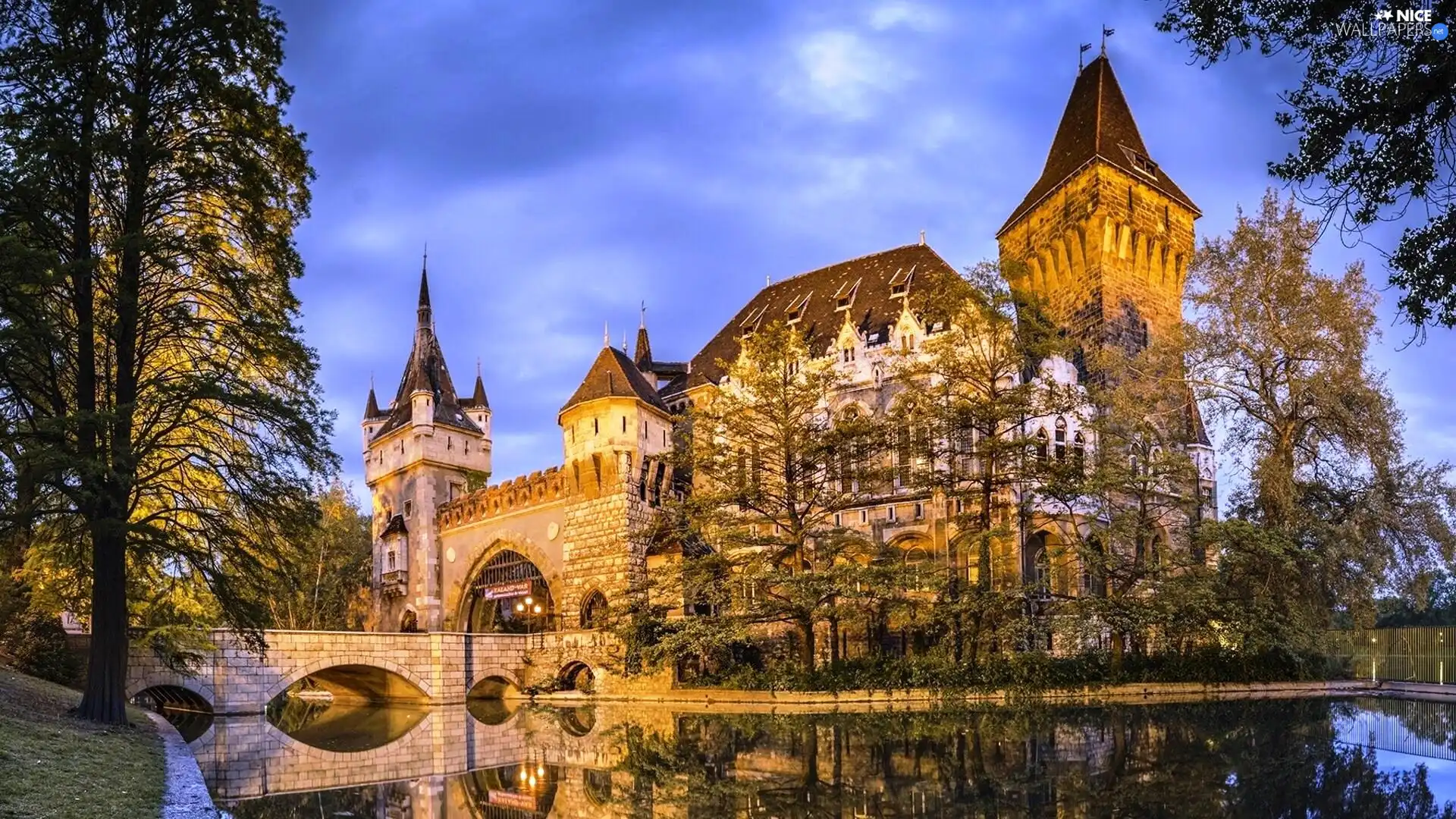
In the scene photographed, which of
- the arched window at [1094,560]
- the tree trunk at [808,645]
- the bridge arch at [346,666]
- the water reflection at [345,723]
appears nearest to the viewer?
the water reflection at [345,723]

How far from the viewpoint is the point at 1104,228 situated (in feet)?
122

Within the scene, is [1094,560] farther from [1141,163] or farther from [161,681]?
[161,681]

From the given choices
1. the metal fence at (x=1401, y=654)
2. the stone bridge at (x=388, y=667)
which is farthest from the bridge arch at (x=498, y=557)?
the metal fence at (x=1401, y=654)

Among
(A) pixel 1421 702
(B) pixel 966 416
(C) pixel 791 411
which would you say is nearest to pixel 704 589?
(C) pixel 791 411

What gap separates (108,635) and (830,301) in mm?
30117

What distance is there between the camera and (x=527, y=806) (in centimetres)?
1130

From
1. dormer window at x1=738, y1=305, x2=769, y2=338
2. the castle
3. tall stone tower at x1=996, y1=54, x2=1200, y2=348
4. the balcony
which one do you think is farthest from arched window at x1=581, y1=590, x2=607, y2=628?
tall stone tower at x1=996, y1=54, x2=1200, y2=348

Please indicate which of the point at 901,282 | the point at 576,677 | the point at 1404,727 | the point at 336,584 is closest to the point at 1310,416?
the point at 1404,727

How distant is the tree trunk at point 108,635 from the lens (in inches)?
547

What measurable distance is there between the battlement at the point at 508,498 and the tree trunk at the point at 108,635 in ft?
68.3

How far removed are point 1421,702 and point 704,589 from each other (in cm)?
1617

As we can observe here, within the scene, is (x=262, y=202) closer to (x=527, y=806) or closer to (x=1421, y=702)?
(x=527, y=806)

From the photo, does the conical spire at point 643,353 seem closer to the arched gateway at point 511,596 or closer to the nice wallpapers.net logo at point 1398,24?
the arched gateway at point 511,596

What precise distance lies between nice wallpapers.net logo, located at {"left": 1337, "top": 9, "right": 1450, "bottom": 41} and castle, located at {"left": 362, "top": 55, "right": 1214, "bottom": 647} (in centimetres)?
2174
